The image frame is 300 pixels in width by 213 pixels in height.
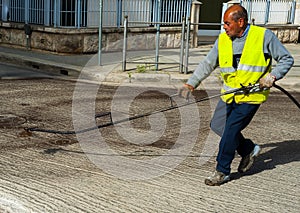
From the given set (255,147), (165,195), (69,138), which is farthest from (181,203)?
(69,138)

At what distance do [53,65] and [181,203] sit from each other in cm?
867

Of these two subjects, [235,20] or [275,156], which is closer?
[235,20]

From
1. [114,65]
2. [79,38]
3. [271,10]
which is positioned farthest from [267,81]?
[271,10]

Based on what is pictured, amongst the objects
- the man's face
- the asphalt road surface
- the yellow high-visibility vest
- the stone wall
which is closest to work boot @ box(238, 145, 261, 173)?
the asphalt road surface

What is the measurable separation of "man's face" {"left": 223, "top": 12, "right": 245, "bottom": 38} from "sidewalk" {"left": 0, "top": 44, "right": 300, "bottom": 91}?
6.64 meters

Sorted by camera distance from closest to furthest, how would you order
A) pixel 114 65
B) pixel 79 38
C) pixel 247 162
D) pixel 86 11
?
Result: pixel 247 162, pixel 114 65, pixel 79 38, pixel 86 11

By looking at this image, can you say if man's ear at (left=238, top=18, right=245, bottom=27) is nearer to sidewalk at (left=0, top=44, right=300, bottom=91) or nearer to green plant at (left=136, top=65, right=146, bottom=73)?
sidewalk at (left=0, top=44, right=300, bottom=91)

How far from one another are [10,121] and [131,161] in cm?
232

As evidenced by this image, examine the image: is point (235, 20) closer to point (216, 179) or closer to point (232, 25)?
point (232, 25)

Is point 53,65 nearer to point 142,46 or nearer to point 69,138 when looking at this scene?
point 142,46

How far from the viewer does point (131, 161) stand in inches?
234

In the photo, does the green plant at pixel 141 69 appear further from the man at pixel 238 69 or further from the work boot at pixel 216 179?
the work boot at pixel 216 179

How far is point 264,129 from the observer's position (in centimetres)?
771

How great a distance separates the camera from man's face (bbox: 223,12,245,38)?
4.99m
